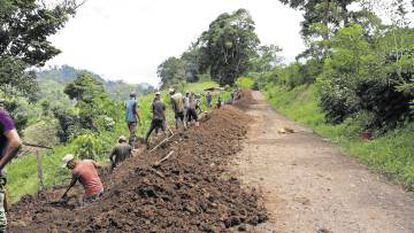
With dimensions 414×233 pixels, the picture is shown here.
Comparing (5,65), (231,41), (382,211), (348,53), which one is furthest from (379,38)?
(231,41)

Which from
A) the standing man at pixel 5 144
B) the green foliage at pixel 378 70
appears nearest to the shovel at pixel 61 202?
the standing man at pixel 5 144

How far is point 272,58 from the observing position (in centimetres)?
9212

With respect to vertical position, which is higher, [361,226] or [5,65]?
[5,65]

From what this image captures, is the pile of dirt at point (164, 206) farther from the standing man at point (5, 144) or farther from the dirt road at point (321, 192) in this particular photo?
the standing man at point (5, 144)

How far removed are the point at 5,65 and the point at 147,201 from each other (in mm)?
17241

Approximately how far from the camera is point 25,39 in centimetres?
2722

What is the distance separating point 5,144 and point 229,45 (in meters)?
72.1

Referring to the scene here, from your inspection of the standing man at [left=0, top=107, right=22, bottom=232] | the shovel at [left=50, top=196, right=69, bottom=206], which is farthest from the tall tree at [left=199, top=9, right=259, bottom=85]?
the standing man at [left=0, top=107, right=22, bottom=232]

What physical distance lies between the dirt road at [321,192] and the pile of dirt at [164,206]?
0.49 m

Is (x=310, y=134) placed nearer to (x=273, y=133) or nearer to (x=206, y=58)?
(x=273, y=133)

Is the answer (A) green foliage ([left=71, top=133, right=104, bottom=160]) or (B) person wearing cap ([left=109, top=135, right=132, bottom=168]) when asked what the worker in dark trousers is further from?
(A) green foliage ([left=71, top=133, right=104, bottom=160])

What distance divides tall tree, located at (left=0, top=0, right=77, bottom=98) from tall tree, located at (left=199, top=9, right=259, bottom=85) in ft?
164

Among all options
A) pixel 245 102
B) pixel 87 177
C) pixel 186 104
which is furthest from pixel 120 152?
pixel 245 102

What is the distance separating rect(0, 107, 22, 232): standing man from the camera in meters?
5.82
